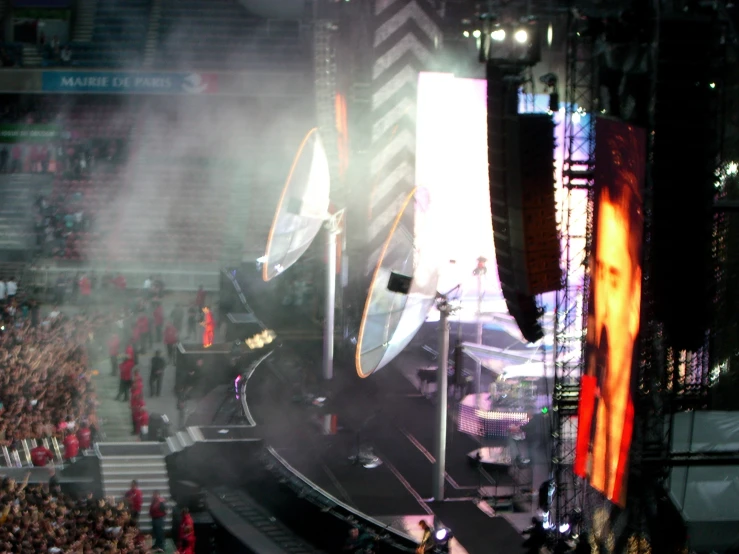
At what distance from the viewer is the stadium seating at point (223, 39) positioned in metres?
31.7

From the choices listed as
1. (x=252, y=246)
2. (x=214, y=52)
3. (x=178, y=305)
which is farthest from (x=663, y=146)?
(x=214, y=52)

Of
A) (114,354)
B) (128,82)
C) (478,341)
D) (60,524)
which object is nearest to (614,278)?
(60,524)

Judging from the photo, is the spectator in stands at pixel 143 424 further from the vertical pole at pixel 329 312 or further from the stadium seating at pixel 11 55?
the stadium seating at pixel 11 55

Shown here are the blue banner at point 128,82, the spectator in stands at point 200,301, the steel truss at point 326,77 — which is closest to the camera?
the steel truss at point 326,77

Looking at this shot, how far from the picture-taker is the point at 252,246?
1100 inches

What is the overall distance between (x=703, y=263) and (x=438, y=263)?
15.1 ft

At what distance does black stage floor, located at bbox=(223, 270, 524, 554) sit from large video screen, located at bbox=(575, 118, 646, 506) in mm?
2309

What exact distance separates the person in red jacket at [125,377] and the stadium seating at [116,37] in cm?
1493

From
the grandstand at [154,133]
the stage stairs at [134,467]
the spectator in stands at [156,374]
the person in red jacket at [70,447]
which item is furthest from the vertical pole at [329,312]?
the grandstand at [154,133]

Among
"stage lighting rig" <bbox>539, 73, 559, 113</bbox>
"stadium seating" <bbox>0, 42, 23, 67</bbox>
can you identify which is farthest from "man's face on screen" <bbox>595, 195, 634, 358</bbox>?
"stadium seating" <bbox>0, 42, 23, 67</bbox>

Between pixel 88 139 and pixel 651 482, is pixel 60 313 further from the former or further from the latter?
pixel 651 482

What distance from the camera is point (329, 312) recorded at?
778 inches

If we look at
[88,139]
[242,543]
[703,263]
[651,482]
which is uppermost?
[88,139]

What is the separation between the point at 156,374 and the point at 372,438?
4538 millimetres
